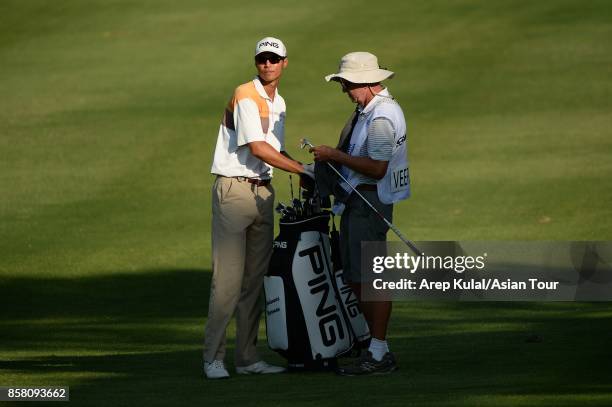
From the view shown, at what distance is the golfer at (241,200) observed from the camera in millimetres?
8852

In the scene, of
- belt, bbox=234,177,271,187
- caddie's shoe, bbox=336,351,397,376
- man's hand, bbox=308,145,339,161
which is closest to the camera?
caddie's shoe, bbox=336,351,397,376

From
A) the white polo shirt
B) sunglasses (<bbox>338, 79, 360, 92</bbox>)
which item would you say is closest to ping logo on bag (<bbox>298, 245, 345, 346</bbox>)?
the white polo shirt

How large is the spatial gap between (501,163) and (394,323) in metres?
8.21

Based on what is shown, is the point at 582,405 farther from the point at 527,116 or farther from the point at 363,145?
the point at 527,116

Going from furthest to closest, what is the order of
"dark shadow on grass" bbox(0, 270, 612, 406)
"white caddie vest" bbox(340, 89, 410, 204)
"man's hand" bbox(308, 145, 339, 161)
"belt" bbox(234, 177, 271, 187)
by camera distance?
1. "belt" bbox(234, 177, 271, 187)
2. "white caddie vest" bbox(340, 89, 410, 204)
3. "man's hand" bbox(308, 145, 339, 161)
4. "dark shadow on grass" bbox(0, 270, 612, 406)

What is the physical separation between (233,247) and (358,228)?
772 mm

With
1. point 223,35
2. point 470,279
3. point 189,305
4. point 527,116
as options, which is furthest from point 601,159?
point 223,35

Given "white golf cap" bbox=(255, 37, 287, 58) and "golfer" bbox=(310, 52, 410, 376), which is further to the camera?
"white golf cap" bbox=(255, 37, 287, 58)

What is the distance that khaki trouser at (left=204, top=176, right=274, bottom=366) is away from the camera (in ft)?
29.2

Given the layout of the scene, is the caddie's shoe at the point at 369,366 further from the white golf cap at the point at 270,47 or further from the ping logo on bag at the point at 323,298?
the white golf cap at the point at 270,47

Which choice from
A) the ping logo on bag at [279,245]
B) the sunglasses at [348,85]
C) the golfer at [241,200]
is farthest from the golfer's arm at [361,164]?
the ping logo on bag at [279,245]

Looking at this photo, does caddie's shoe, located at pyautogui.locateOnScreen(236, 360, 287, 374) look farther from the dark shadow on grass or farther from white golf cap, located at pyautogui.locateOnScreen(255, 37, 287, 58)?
white golf cap, located at pyautogui.locateOnScreen(255, 37, 287, 58)

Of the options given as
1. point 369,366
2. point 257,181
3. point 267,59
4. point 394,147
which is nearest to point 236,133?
point 257,181

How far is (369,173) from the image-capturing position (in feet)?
28.6
